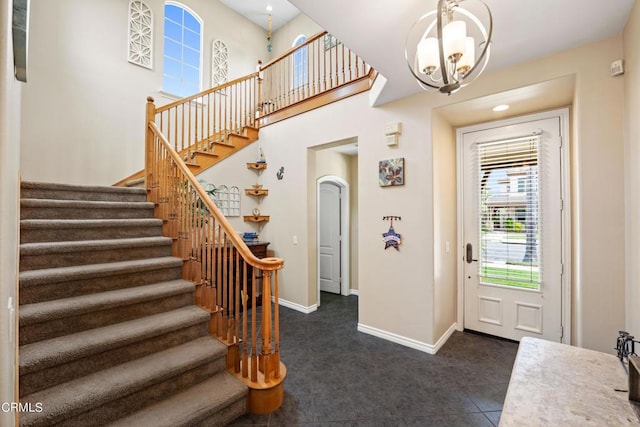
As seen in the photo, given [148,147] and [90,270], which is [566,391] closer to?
[90,270]

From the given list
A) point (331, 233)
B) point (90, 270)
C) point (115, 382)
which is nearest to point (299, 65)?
point (331, 233)

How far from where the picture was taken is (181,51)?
16.5 ft

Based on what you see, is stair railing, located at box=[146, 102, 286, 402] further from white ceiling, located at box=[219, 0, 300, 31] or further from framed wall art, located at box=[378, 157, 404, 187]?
white ceiling, located at box=[219, 0, 300, 31]

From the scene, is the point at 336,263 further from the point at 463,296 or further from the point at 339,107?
the point at 339,107

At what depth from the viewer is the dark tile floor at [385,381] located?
1.96 meters

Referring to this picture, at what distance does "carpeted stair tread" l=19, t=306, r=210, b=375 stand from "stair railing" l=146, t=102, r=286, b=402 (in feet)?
0.73

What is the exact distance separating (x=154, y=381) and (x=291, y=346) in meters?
1.53

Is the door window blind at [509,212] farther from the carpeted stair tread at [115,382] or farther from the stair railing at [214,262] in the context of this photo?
the carpeted stair tread at [115,382]

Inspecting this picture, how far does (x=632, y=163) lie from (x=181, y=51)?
6178 mm

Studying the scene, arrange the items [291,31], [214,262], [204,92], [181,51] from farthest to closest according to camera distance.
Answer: [291,31]
[181,51]
[204,92]
[214,262]

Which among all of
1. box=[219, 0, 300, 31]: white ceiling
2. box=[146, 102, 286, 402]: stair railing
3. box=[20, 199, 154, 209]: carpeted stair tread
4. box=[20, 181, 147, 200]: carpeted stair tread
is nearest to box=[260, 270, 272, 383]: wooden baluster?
box=[146, 102, 286, 402]: stair railing

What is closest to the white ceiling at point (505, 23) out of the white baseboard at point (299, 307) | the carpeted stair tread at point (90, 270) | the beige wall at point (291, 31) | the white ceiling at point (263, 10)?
the carpeted stair tread at point (90, 270)

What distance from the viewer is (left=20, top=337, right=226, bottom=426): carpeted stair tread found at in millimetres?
1419

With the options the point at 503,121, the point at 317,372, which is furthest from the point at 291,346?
the point at 503,121
